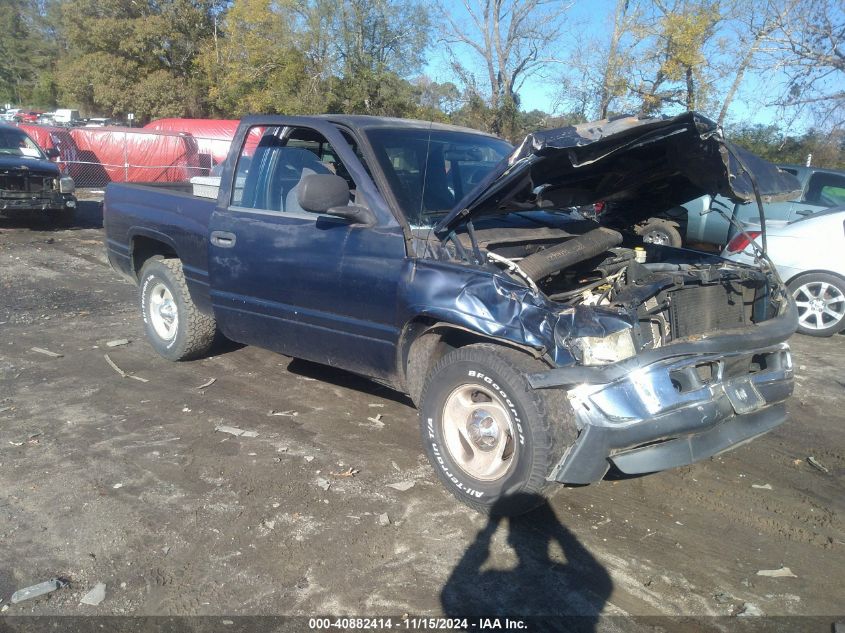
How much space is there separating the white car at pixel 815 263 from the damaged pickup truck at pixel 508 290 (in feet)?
11.3

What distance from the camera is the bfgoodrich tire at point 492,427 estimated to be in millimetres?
3232

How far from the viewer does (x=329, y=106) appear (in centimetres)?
2797

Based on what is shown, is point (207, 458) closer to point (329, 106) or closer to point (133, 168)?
point (133, 168)

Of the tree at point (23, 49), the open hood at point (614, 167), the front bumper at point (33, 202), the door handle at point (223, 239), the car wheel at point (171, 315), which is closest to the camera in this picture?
the open hood at point (614, 167)

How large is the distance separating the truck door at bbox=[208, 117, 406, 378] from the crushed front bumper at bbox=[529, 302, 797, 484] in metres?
1.29

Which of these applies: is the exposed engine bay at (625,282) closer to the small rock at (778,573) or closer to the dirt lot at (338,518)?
the dirt lot at (338,518)

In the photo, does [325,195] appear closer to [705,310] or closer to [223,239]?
[223,239]

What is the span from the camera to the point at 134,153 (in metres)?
20.4

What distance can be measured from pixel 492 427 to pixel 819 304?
5.62 metres

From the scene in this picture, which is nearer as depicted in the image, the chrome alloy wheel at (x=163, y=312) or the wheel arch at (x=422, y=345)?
the wheel arch at (x=422, y=345)

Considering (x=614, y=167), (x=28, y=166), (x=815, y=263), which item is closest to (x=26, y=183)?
(x=28, y=166)

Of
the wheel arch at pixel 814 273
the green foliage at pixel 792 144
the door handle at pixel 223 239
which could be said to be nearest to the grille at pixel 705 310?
the door handle at pixel 223 239

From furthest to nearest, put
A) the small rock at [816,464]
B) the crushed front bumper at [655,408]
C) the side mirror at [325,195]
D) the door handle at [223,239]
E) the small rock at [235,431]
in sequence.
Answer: the door handle at [223,239], the small rock at [235,431], the small rock at [816,464], the side mirror at [325,195], the crushed front bumper at [655,408]

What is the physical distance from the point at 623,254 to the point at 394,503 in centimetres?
205
